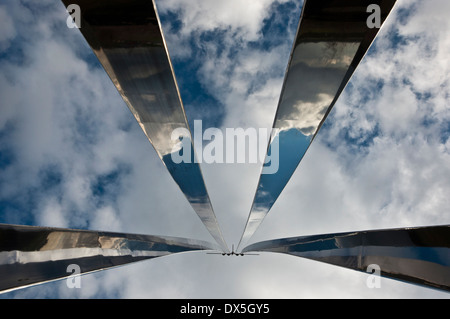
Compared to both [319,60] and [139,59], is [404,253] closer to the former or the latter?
[319,60]

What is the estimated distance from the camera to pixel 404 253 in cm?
463

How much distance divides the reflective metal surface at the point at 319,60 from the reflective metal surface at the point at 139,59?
2.82 metres

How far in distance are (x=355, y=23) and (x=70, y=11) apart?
17.2ft

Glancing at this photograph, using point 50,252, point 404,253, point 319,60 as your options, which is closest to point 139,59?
point 319,60

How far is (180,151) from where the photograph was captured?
325 inches

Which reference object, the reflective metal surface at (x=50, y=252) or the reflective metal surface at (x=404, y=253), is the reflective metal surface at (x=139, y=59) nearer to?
the reflective metal surface at (x=50, y=252)

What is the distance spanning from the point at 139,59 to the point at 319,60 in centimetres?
397

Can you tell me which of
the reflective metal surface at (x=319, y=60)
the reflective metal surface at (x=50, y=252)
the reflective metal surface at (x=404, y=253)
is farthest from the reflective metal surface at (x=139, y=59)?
the reflective metal surface at (x=404, y=253)

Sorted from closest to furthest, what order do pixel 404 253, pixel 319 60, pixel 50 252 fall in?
1. pixel 404 253
2. pixel 319 60
3. pixel 50 252

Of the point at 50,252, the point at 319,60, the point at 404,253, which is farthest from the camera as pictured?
the point at 50,252

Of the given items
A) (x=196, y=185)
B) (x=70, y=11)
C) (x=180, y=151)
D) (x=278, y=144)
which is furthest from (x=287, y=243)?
(x=70, y=11)

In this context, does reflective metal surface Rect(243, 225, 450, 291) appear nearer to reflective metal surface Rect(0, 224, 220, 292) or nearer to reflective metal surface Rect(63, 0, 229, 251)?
reflective metal surface Rect(63, 0, 229, 251)

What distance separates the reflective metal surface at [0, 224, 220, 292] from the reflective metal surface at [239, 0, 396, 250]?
6.54m
